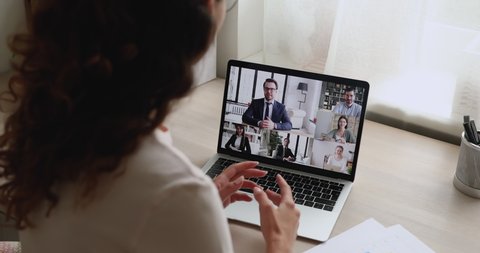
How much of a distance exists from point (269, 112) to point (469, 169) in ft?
1.44

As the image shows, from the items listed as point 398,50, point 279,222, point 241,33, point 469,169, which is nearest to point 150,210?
point 279,222

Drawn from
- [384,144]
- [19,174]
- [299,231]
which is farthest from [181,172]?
[384,144]

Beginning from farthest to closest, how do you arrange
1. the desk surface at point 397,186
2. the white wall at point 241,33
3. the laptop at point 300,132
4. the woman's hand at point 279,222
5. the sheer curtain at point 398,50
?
the white wall at point 241,33 < the sheer curtain at point 398,50 < the laptop at point 300,132 < the desk surface at point 397,186 < the woman's hand at point 279,222

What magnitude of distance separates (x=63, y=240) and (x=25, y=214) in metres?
0.07

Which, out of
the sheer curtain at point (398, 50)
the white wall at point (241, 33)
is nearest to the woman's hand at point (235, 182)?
the sheer curtain at point (398, 50)

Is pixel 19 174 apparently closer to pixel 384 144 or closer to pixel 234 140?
pixel 234 140

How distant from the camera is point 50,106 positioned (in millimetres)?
609

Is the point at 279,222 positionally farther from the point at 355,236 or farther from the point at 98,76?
the point at 98,76

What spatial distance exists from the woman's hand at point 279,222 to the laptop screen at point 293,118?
0.70 feet

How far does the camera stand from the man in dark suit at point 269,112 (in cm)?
121

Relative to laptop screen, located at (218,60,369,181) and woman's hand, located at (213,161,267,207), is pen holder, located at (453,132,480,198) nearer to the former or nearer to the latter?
laptop screen, located at (218,60,369,181)

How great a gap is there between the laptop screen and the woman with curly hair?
0.57 metres

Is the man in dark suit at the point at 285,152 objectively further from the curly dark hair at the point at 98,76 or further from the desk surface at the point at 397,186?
the curly dark hair at the point at 98,76

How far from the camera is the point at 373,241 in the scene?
Result: 39.3 inches
